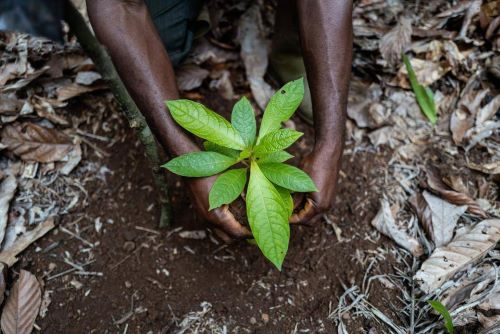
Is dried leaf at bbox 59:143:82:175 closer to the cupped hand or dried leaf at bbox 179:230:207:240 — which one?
dried leaf at bbox 179:230:207:240

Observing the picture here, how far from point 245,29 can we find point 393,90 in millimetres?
756

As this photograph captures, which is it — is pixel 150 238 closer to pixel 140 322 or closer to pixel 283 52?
pixel 140 322

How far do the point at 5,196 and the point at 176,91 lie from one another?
2.66 ft

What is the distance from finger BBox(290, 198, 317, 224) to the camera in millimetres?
1323

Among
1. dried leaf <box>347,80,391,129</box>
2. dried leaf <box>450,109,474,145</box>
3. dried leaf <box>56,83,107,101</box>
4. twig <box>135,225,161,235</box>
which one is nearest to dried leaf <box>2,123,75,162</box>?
dried leaf <box>56,83,107,101</box>

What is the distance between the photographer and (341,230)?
1629 millimetres

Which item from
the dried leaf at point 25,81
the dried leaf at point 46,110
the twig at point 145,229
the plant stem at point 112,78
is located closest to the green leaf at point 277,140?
the plant stem at point 112,78

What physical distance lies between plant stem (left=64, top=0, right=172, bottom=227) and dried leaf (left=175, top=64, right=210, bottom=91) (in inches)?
24.8

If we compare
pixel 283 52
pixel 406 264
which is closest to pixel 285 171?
pixel 406 264

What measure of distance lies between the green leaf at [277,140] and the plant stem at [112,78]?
37 centimetres

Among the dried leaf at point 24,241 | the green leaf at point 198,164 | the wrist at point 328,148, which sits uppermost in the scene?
the green leaf at point 198,164

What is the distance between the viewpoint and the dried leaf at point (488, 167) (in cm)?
168

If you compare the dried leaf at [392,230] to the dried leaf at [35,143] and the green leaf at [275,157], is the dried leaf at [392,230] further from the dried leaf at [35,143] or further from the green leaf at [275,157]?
the dried leaf at [35,143]

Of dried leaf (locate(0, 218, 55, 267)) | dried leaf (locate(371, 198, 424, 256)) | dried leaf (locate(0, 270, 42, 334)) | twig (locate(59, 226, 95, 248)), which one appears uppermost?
dried leaf (locate(0, 218, 55, 267))
